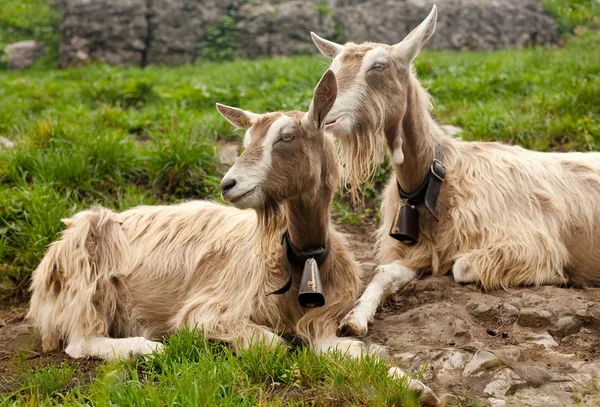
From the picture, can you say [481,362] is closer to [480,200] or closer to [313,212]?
[313,212]

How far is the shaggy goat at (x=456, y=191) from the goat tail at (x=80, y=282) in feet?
5.48

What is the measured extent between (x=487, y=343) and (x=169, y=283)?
2073 millimetres

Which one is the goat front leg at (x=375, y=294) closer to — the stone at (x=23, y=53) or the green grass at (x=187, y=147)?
the green grass at (x=187, y=147)

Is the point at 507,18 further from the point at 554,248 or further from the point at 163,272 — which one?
the point at 163,272

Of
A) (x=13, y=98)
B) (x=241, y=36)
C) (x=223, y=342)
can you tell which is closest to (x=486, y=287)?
(x=223, y=342)

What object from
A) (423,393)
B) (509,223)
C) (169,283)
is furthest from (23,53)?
(423,393)

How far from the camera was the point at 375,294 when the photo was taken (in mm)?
4543

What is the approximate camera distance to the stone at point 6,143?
22.6 ft

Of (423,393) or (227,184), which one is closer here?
(423,393)

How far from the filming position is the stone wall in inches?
575

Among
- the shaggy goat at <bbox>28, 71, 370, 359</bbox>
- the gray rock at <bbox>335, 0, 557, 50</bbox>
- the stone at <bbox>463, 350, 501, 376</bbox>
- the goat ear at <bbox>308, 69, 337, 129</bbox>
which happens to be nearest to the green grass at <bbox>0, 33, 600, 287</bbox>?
the shaggy goat at <bbox>28, 71, 370, 359</bbox>

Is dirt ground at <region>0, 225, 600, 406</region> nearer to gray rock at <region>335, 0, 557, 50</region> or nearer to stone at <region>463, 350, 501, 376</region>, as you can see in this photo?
stone at <region>463, 350, 501, 376</region>

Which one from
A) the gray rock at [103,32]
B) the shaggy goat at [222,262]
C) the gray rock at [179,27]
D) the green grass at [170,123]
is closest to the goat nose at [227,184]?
the shaggy goat at [222,262]

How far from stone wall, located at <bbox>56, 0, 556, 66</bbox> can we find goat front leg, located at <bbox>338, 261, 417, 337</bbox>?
10.4 metres
